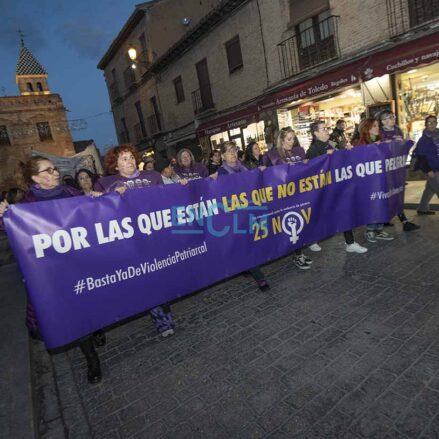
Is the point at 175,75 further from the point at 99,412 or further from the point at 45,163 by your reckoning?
the point at 99,412

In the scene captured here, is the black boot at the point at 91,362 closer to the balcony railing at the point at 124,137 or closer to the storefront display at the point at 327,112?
the storefront display at the point at 327,112

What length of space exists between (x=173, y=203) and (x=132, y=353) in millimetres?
1596

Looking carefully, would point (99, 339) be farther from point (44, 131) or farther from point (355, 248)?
point (44, 131)

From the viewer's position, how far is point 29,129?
32.8 m

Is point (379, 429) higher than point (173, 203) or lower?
lower

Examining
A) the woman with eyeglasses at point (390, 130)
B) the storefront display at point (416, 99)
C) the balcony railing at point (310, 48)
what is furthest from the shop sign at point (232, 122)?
the woman with eyeglasses at point (390, 130)

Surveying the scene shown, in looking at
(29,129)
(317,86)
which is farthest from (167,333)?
(29,129)

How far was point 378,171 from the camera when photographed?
512 centimetres

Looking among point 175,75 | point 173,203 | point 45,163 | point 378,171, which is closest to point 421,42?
point 378,171

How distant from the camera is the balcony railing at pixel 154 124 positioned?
887 inches

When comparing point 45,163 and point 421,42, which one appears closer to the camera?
point 45,163

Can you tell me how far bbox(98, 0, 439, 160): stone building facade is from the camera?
8.82m

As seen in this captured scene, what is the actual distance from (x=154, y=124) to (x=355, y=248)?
2052 cm

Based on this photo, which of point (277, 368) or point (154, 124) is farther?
point (154, 124)
